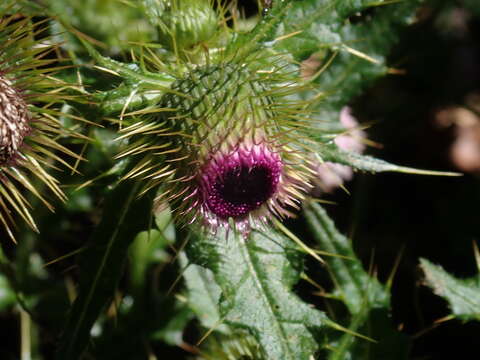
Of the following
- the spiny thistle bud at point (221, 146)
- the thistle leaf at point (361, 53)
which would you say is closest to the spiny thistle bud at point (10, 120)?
the spiny thistle bud at point (221, 146)

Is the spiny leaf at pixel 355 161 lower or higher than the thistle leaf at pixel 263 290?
higher

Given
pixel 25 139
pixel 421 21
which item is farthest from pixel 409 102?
pixel 25 139

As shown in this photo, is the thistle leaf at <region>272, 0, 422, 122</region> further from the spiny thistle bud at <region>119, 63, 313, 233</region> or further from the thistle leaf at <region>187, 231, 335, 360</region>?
the thistle leaf at <region>187, 231, 335, 360</region>

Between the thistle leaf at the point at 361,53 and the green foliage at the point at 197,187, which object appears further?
the thistle leaf at the point at 361,53

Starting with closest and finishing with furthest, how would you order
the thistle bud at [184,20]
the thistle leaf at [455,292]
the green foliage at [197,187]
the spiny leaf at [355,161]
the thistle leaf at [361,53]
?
the green foliage at [197,187] → the thistle bud at [184,20] → the spiny leaf at [355,161] → the thistle leaf at [455,292] → the thistle leaf at [361,53]

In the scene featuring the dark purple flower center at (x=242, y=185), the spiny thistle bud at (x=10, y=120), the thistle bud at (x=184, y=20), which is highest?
the thistle bud at (x=184, y=20)

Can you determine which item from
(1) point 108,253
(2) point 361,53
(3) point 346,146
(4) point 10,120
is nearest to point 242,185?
(1) point 108,253

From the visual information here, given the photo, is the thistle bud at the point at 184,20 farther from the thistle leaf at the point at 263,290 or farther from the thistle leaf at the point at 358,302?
the thistle leaf at the point at 358,302

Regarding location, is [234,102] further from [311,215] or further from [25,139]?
[311,215]
